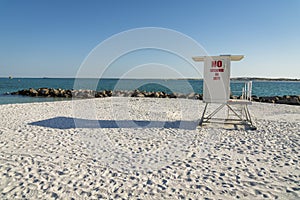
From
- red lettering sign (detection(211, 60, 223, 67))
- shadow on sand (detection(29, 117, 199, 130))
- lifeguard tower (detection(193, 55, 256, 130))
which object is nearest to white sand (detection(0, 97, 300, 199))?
shadow on sand (detection(29, 117, 199, 130))

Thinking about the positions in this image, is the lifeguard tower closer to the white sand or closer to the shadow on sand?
the white sand

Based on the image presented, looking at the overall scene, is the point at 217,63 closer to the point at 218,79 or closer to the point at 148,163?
the point at 218,79

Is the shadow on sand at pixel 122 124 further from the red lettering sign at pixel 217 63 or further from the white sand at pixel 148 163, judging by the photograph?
the red lettering sign at pixel 217 63

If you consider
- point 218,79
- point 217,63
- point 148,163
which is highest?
point 217,63

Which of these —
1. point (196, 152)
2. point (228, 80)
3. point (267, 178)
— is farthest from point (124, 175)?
point (228, 80)

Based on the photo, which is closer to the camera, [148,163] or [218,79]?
[148,163]

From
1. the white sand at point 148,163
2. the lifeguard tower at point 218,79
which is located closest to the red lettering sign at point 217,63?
the lifeguard tower at point 218,79

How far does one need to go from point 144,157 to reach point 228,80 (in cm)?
382

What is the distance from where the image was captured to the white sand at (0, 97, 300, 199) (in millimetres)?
2629

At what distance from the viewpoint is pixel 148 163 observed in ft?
11.7

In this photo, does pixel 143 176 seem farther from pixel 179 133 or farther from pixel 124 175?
pixel 179 133

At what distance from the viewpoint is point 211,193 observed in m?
2.58

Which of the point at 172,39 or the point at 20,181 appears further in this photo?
the point at 172,39

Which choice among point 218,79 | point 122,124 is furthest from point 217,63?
point 122,124
